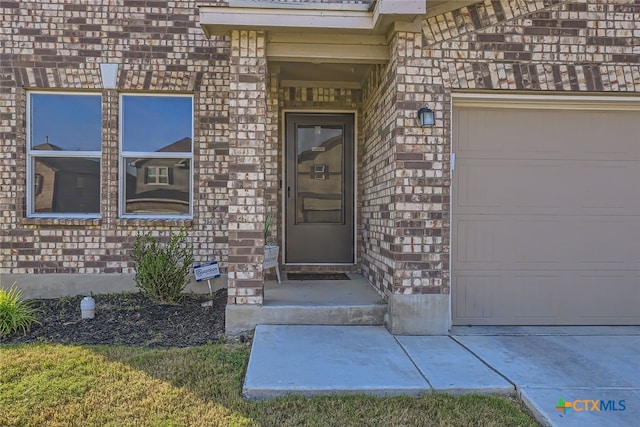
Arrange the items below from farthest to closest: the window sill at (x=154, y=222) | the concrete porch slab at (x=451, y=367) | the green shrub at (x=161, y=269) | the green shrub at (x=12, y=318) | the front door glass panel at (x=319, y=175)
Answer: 1. the front door glass panel at (x=319, y=175)
2. the window sill at (x=154, y=222)
3. the green shrub at (x=161, y=269)
4. the green shrub at (x=12, y=318)
5. the concrete porch slab at (x=451, y=367)

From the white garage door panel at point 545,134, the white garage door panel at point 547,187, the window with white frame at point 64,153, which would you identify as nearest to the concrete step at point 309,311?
the white garage door panel at point 547,187

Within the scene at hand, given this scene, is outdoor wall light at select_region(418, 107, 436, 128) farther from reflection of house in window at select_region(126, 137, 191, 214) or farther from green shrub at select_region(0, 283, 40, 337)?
green shrub at select_region(0, 283, 40, 337)

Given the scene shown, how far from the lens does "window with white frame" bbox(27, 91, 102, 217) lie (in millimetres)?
5516

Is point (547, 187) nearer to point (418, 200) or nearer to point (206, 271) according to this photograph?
point (418, 200)

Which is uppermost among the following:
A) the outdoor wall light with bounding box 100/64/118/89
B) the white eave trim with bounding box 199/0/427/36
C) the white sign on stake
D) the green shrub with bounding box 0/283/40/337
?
the white eave trim with bounding box 199/0/427/36

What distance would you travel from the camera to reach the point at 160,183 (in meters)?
5.68

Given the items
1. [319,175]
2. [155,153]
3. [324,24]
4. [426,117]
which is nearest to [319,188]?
[319,175]

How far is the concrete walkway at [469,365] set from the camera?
9.51ft

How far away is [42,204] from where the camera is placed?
5547mm

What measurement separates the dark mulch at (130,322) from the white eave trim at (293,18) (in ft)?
9.93

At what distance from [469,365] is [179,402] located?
86.5 inches

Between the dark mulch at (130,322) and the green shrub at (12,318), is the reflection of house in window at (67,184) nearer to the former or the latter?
the dark mulch at (130,322)

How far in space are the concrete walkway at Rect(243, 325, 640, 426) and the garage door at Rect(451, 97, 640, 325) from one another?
1.07 feet

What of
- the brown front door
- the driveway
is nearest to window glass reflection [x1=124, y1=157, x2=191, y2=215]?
the brown front door
